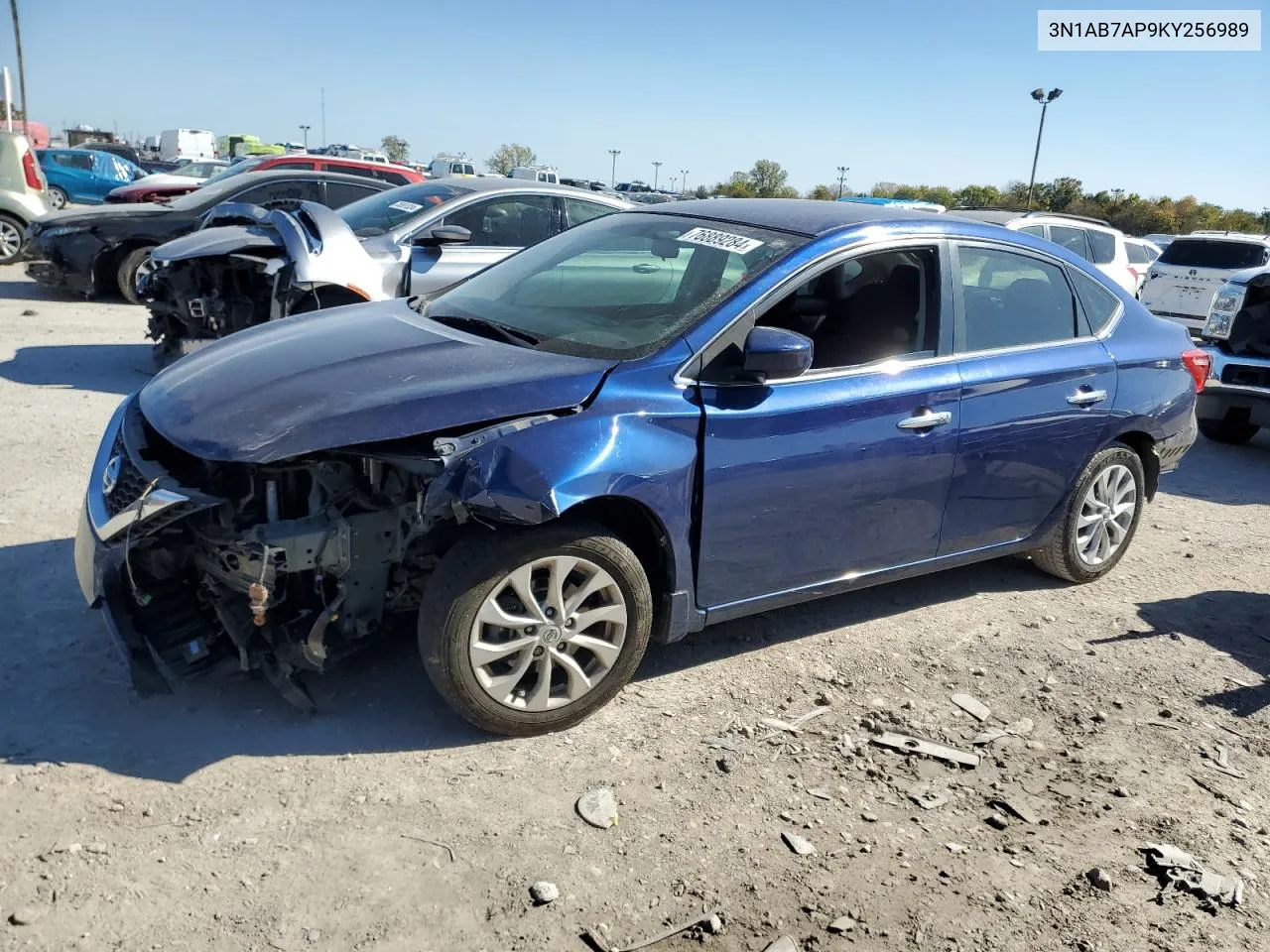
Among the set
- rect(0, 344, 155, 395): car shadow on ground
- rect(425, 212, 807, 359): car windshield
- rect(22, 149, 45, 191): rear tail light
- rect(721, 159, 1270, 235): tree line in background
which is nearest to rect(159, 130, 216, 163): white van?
rect(721, 159, 1270, 235): tree line in background

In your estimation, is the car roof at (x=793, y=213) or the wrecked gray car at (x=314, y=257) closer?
the car roof at (x=793, y=213)

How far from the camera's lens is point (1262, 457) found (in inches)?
346

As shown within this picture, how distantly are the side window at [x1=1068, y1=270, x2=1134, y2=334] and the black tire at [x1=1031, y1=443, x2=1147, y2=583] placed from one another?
0.63 meters

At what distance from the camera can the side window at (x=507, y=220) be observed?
8406mm

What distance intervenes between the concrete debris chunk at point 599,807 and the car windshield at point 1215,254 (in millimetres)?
14279

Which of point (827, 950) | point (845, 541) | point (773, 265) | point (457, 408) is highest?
point (773, 265)

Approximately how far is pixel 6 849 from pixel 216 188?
989cm

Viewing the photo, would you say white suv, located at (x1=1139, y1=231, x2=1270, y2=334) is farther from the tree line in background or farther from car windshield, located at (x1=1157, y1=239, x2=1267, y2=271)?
the tree line in background

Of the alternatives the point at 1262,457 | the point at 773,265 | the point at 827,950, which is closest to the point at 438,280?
the point at 773,265

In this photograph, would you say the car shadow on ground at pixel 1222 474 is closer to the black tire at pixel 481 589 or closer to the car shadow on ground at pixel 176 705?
the car shadow on ground at pixel 176 705

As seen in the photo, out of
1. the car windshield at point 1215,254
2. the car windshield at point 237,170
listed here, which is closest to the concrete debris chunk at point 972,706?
the car windshield at point 237,170

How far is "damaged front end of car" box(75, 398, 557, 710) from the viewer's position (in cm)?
318

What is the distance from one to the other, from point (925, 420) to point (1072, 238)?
30.1 ft

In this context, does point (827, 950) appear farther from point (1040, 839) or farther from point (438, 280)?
point (438, 280)
